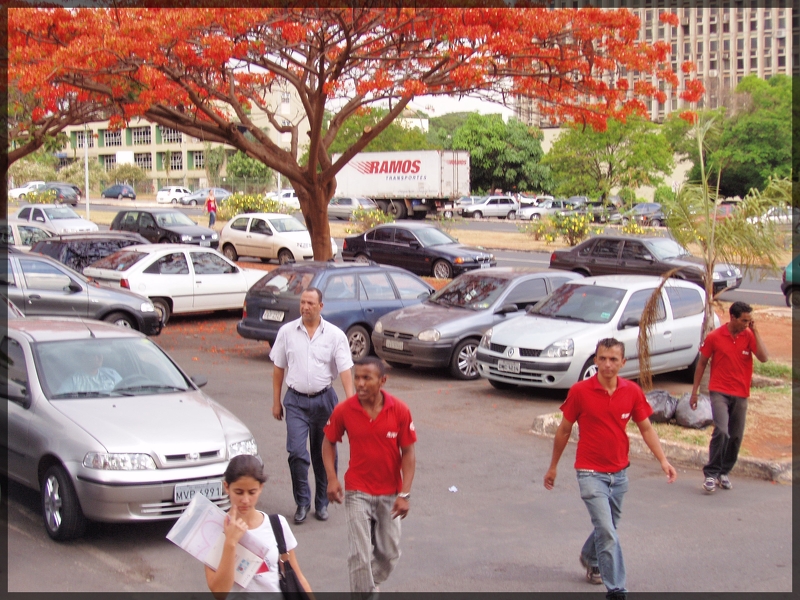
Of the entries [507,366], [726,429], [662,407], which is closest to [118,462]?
[726,429]

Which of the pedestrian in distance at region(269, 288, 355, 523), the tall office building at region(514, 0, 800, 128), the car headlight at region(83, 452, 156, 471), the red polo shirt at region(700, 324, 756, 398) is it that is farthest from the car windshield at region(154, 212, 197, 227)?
the tall office building at region(514, 0, 800, 128)

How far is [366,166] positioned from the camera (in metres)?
52.6

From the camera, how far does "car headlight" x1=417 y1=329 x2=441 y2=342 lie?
1295cm

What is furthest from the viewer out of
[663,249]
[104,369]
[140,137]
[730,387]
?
[140,137]

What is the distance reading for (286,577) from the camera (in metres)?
3.76

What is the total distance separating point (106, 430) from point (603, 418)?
138 inches

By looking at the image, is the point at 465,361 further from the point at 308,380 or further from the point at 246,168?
the point at 246,168

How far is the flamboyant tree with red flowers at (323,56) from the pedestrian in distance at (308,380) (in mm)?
10131

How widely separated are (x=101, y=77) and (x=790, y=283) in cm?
1559

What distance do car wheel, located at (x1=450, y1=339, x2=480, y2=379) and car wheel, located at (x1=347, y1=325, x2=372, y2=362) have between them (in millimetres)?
1716

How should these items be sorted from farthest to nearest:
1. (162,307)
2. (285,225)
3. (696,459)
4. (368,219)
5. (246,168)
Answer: (246,168) < (368,219) < (285,225) < (162,307) < (696,459)

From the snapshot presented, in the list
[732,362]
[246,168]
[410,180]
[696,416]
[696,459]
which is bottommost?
[696,459]

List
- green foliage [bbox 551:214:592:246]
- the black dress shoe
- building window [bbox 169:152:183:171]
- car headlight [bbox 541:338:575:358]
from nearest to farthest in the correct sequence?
the black dress shoe
car headlight [bbox 541:338:575:358]
green foliage [bbox 551:214:592:246]
building window [bbox 169:152:183:171]

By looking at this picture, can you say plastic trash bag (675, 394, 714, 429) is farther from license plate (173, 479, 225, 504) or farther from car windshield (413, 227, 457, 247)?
car windshield (413, 227, 457, 247)
